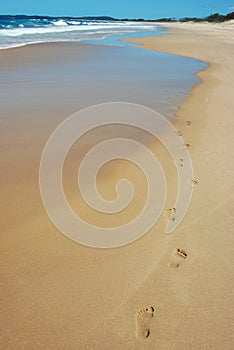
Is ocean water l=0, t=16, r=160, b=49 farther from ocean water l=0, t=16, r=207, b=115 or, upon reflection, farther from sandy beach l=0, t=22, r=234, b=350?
sandy beach l=0, t=22, r=234, b=350

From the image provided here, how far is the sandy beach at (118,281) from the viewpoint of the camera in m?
1.74

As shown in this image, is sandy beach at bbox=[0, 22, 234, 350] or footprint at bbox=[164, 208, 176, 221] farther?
footprint at bbox=[164, 208, 176, 221]

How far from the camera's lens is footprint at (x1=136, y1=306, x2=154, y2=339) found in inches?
68.7

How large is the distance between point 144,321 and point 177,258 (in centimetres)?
61

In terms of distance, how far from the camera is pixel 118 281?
6.81 ft

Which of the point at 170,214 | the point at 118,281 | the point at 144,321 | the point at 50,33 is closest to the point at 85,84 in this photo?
the point at 170,214

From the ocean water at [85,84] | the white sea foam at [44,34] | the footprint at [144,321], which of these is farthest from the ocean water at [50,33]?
the footprint at [144,321]

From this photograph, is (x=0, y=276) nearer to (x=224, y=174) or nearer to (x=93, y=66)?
(x=224, y=174)

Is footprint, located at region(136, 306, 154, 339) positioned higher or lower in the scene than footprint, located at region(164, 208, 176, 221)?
lower

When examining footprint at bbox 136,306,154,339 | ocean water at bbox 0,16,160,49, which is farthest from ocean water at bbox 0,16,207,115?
ocean water at bbox 0,16,160,49

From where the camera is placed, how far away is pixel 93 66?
10.5 meters

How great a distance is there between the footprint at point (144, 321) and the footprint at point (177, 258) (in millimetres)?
419

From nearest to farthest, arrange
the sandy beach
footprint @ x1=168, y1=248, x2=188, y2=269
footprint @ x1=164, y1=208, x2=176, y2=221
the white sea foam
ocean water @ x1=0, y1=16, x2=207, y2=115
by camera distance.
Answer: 1. the sandy beach
2. footprint @ x1=168, y1=248, x2=188, y2=269
3. footprint @ x1=164, y1=208, x2=176, y2=221
4. ocean water @ x1=0, y1=16, x2=207, y2=115
5. the white sea foam

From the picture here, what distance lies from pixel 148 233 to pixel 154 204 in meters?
0.44
